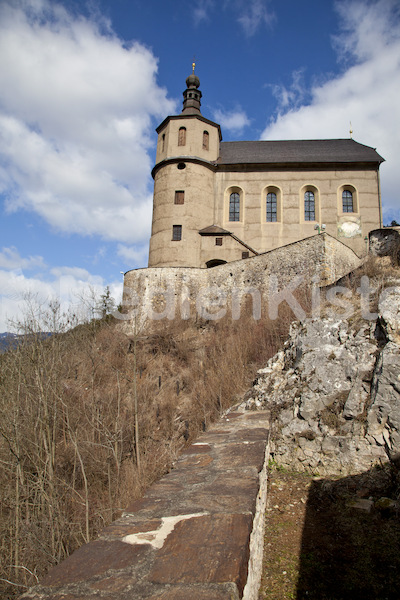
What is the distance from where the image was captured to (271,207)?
25.9 meters

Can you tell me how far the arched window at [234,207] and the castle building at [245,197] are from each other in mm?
68

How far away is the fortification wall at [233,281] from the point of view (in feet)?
55.2

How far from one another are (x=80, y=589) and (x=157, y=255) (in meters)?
23.3

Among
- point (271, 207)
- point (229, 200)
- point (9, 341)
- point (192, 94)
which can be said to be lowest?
point (9, 341)

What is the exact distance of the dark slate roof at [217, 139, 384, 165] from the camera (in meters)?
25.7

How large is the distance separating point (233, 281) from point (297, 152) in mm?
12885

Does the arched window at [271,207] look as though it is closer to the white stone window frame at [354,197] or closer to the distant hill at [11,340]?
the white stone window frame at [354,197]

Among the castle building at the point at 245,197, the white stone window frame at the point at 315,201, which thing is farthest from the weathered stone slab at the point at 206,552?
the white stone window frame at the point at 315,201

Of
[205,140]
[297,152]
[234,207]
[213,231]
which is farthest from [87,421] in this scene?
[297,152]

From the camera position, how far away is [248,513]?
7.92ft

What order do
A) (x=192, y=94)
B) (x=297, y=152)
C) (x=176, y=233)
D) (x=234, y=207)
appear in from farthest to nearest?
(x=192, y=94), (x=297, y=152), (x=234, y=207), (x=176, y=233)

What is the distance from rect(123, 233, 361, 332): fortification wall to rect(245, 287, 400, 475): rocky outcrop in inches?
388

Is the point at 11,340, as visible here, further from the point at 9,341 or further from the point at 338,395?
the point at 338,395

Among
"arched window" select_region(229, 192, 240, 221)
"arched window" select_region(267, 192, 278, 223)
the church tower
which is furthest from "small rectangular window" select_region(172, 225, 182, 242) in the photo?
"arched window" select_region(267, 192, 278, 223)
